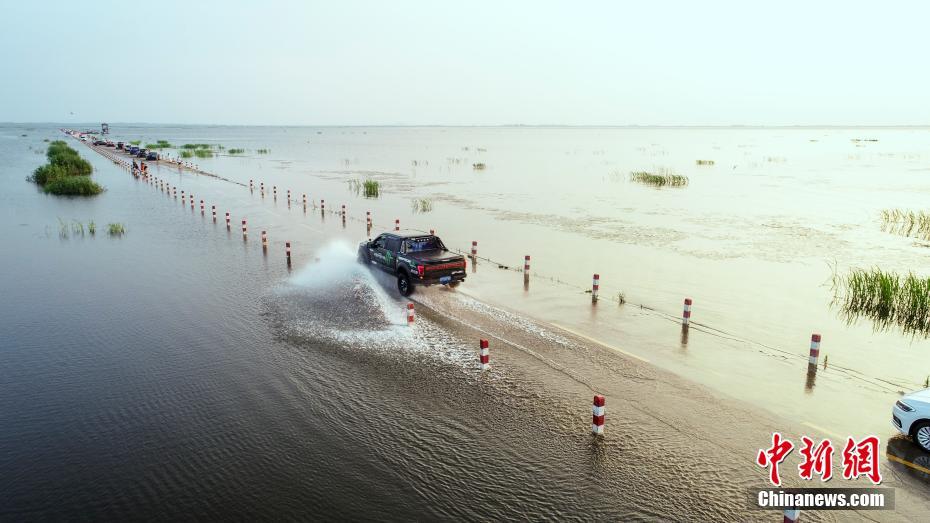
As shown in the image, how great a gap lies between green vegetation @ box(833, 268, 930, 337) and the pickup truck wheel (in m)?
13.0

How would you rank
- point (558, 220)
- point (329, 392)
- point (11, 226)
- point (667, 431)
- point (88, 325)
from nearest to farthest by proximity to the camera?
point (667, 431)
point (329, 392)
point (88, 325)
point (11, 226)
point (558, 220)

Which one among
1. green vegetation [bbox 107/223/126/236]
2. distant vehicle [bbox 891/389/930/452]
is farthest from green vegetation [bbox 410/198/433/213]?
distant vehicle [bbox 891/389/930/452]

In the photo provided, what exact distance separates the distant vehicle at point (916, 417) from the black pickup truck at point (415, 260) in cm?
1136

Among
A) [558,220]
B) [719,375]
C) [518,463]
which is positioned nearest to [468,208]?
[558,220]

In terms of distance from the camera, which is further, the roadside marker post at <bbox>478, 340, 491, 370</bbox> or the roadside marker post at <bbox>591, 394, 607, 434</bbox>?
the roadside marker post at <bbox>478, 340, 491, 370</bbox>

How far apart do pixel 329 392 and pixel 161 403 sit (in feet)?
10.4

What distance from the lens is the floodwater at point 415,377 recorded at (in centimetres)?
823

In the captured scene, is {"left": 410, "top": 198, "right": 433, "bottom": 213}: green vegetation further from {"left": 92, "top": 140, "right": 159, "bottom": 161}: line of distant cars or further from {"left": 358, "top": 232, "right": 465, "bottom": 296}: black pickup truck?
{"left": 92, "top": 140, "right": 159, "bottom": 161}: line of distant cars

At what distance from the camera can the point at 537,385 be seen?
37.3ft

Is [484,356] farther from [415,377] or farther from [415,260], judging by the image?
[415,260]

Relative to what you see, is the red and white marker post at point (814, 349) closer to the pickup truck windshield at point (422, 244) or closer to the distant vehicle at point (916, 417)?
the distant vehicle at point (916, 417)

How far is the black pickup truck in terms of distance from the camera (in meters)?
17.3

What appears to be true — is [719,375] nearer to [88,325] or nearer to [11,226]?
[88,325]

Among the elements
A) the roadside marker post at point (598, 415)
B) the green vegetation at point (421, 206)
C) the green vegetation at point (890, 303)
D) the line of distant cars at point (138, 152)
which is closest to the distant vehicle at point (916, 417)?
the roadside marker post at point (598, 415)
